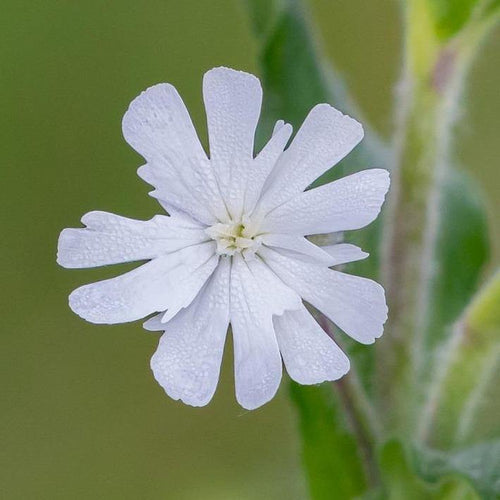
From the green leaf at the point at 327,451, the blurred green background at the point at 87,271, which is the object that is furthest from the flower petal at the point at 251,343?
the blurred green background at the point at 87,271

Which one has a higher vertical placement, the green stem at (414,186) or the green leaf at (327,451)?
the green stem at (414,186)

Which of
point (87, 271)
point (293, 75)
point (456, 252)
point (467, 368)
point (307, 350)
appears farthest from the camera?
point (87, 271)

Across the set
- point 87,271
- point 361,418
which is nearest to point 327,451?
point 361,418

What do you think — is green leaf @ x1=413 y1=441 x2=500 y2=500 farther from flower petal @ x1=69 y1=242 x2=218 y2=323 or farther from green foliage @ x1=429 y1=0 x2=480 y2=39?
green foliage @ x1=429 y1=0 x2=480 y2=39

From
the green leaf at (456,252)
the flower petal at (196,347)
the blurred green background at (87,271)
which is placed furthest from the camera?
the blurred green background at (87,271)

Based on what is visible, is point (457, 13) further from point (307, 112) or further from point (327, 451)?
point (327, 451)

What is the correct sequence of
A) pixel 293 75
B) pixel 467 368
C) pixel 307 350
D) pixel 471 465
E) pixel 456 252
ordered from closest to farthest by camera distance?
pixel 307 350, pixel 471 465, pixel 467 368, pixel 293 75, pixel 456 252

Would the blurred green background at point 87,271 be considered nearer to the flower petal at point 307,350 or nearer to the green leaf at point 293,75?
the green leaf at point 293,75
